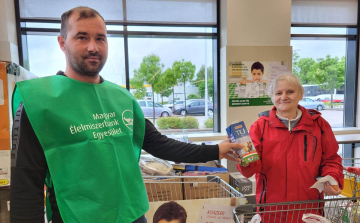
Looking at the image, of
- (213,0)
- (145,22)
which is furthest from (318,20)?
(145,22)

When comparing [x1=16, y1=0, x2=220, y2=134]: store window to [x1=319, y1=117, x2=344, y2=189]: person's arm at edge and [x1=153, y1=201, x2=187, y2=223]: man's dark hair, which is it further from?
[x1=319, y1=117, x2=344, y2=189]: person's arm at edge

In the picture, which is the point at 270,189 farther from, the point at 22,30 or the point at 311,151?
the point at 22,30

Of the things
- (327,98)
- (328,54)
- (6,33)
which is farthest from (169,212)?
(328,54)

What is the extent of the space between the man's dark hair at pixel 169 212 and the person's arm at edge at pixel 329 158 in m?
0.98

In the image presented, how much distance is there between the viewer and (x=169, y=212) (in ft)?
5.18

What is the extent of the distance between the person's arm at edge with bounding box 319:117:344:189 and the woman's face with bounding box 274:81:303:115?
0.24 m

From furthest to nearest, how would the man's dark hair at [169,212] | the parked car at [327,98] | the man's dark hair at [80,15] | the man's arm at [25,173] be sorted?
the parked car at [327,98] < the man's dark hair at [169,212] < the man's dark hair at [80,15] < the man's arm at [25,173]

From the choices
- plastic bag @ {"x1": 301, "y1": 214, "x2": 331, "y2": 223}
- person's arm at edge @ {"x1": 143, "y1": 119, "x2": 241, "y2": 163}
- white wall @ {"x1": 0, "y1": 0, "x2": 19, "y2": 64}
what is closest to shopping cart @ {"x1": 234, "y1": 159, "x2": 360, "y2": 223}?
plastic bag @ {"x1": 301, "y1": 214, "x2": 331, "y2": 223}

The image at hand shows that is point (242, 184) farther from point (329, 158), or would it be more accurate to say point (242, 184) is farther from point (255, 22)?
point (255, 22)

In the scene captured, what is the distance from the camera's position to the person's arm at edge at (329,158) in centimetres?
147

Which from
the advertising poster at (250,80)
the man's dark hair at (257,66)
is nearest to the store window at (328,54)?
the advertising poster at (250,80)

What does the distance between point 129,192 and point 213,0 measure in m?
3.51

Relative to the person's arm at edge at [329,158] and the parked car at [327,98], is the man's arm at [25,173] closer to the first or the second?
the person's arm at edge at [329,158]

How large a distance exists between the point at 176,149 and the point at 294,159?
79 centimetres
